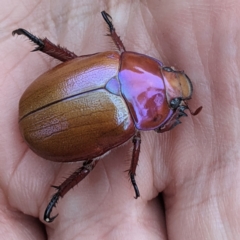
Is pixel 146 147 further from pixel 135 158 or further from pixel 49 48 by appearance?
pixel 49 48

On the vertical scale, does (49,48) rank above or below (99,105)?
above

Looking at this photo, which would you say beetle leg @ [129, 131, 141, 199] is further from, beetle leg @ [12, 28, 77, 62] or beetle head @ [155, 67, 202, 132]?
beetle leg @ [12, 28, 77, 62]

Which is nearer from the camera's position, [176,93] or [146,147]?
[176,93]

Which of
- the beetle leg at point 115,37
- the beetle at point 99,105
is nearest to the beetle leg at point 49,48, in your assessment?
the beetle at point 99,105

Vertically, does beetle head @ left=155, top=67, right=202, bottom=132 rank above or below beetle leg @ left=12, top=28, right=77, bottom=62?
below

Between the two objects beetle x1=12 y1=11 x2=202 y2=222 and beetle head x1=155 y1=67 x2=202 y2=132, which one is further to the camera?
beetle head x1=155 y1=67 x2=202 y2=132

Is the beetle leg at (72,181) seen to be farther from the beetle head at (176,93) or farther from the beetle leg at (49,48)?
the beetle leg at (49,48)

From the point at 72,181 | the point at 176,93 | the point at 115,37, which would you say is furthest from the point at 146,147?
the point at 115,37

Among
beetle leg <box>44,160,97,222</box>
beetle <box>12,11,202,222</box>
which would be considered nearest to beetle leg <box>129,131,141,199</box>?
beetle <box>12,11,202,222</box>

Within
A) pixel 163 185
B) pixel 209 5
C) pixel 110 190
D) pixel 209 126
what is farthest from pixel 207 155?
pixel 209 5
